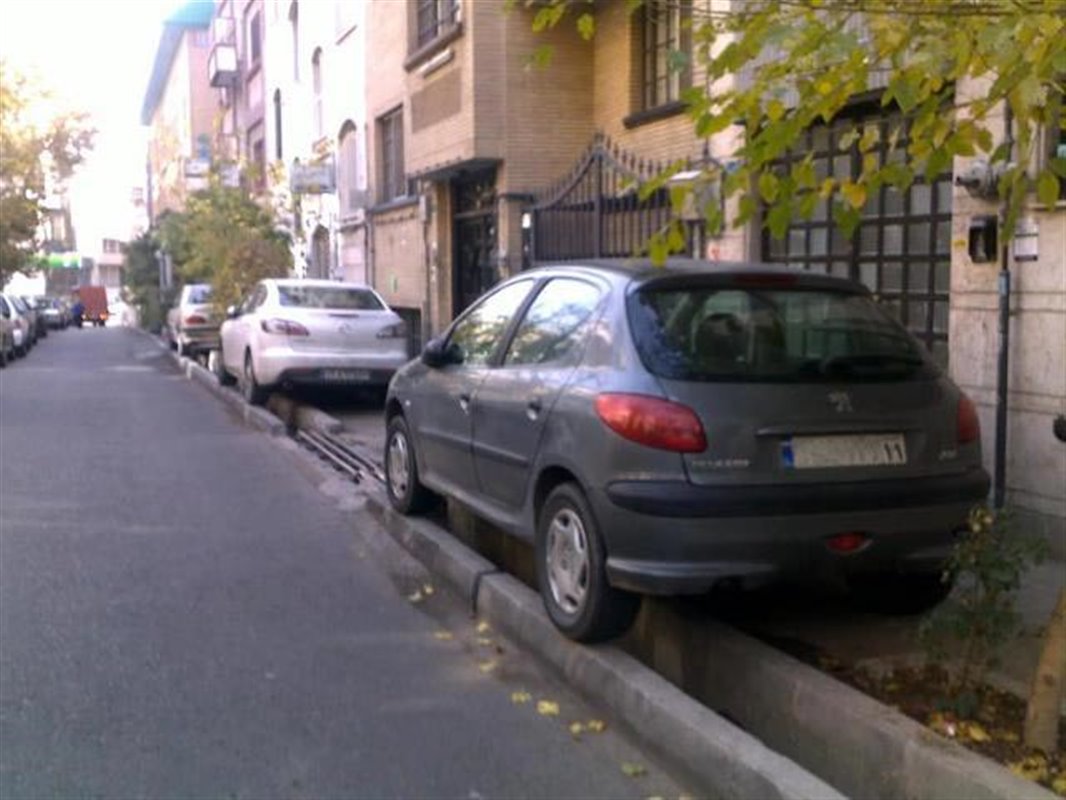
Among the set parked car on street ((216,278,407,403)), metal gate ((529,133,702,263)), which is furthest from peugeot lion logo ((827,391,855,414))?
→ parked car on street ((216,278,407,403))

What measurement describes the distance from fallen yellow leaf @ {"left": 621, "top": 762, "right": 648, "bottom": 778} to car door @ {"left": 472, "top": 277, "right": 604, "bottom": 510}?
1.70 meters

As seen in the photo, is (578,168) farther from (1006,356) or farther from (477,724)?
(477,724)

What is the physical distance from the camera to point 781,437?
17.0 ft

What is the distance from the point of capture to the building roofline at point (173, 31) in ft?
179

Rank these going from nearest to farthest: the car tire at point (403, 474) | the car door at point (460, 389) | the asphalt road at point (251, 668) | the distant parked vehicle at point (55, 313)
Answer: the asphalt road at point (251, 668) < the car door at point (460, 389) < the car tire at point (403, 474) < the distant parked vehicle at point (55, 313)

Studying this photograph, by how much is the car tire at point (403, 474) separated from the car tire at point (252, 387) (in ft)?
23.0

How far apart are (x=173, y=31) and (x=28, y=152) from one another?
22.6 metres

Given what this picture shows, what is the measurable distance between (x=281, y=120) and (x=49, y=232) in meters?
49.6

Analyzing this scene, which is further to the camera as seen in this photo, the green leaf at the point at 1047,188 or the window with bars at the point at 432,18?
the window with bars at the point at 432,18

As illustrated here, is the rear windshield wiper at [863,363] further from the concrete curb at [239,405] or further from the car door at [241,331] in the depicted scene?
the car door at [241,331]

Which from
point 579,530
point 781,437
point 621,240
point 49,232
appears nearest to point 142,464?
point 621,240

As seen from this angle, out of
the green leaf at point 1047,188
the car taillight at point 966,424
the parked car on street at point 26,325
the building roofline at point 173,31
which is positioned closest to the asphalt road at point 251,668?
the car taillight at point 966,424

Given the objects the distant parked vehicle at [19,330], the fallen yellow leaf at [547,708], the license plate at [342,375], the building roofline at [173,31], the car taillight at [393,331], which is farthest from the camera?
the building roofline at [173,31]

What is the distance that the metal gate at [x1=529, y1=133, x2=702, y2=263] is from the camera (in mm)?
12156
